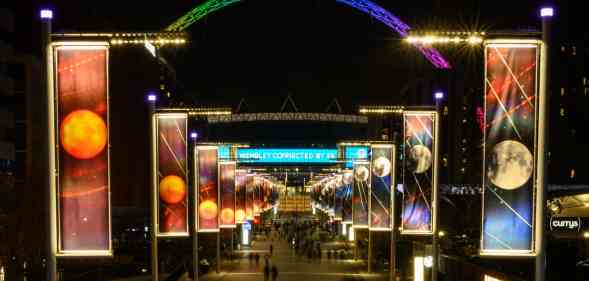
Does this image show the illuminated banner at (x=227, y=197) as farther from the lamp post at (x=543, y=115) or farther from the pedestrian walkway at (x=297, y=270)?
the lamp post at (x=543, y=115)

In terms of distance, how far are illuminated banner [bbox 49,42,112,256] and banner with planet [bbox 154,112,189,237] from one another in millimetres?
7959

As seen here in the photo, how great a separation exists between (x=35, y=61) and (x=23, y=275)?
97.8 feet

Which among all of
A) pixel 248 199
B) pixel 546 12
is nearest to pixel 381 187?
pixel 546 12

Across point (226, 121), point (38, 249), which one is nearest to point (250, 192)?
point (38, 249)

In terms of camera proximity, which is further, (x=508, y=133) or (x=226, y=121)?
(x=226, y=121)

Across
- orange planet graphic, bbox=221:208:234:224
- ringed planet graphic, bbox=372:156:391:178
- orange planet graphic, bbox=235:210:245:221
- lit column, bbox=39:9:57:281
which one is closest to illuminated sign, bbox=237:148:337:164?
orange planet graphic, bbox=235:210:245:221

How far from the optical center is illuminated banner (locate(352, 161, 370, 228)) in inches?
1743

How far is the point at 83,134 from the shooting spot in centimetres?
1429

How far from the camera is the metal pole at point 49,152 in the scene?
46.6ft

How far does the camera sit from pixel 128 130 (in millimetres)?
89312

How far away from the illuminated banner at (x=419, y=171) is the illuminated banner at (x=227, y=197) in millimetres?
19419

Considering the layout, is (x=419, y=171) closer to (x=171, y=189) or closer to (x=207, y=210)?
(x=171, y=189)

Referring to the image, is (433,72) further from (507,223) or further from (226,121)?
(507,223)

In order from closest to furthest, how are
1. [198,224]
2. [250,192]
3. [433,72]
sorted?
[198,224] → [250,192] → [433,72]
